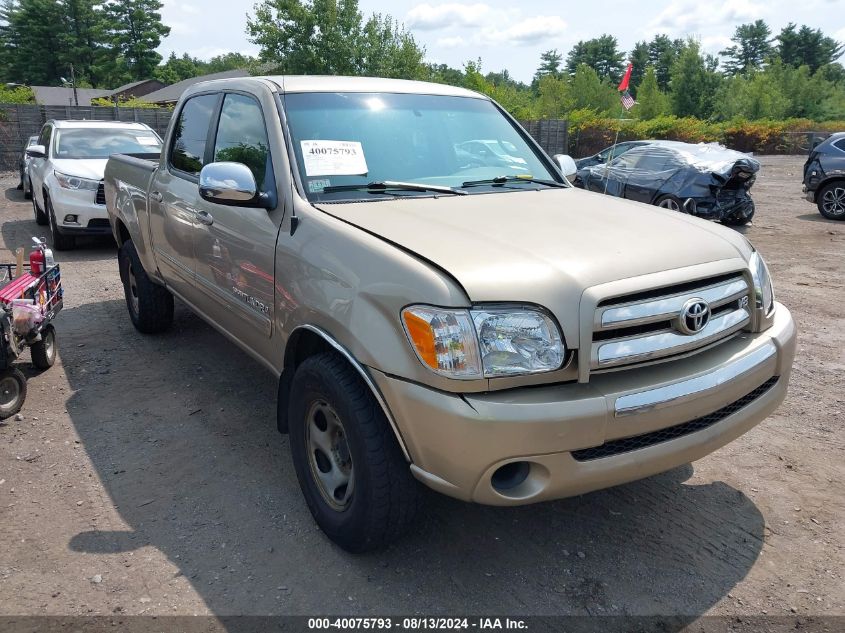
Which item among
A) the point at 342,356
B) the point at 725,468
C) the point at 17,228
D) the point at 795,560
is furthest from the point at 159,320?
the point at 17,228

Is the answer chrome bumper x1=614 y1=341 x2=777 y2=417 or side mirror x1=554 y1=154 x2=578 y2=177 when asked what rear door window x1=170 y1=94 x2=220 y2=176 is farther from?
chrome bumper x1=614 y1=341 x2=777 y2=417

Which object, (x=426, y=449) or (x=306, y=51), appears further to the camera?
(x=306, y=51)

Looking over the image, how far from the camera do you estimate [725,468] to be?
3.71 meters

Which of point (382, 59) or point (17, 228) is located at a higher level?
point (382, 59)

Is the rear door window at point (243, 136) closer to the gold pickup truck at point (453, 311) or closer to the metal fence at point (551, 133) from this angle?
the gold pickup truck at point (453, 311)

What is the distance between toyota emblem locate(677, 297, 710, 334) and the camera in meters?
2.54

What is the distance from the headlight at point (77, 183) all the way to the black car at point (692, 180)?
25.7 feet

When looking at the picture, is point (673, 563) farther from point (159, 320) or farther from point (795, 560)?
point (159, 320)

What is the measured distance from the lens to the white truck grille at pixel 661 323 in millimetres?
2412

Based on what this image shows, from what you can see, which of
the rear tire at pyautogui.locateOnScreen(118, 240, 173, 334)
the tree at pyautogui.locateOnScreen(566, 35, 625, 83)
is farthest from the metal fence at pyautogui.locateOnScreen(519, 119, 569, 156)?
the tree at pyautogui.locateOnScreen(566, 35, 625, 83)

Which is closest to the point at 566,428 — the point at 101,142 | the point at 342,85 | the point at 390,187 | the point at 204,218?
the point at 390,187

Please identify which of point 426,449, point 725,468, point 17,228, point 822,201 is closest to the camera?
point 426,449

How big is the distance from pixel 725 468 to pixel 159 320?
4.39 meters

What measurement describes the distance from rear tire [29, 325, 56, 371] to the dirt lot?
0.77ft
